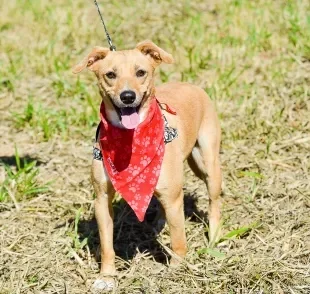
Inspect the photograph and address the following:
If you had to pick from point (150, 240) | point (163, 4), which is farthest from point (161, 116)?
point (163, 4)

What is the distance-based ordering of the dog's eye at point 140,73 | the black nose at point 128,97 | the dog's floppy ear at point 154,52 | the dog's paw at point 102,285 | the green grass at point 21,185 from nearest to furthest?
the black nose at point 128,97 < the dog's eye at point 140,73 < the dog's floppy ear at point 154,52 < the dog's paw at point 102,285 < the green grass at point 21,185

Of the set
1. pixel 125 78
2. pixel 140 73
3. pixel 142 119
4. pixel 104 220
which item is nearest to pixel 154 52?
pixel 140 73

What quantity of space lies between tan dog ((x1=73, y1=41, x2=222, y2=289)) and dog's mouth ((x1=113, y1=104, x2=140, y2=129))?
0.15 ft

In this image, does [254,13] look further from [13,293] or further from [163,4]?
[13,293]

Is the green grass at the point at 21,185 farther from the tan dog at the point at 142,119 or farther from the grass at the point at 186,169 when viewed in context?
the tan dog at the point at 142,119

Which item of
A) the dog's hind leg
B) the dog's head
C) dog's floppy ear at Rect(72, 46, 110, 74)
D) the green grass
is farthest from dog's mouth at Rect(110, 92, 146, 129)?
the green grass

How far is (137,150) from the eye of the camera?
5.30m

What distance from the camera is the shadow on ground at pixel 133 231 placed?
19.8ft

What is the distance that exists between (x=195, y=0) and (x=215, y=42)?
1.88 m

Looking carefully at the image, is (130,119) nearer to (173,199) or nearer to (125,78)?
(125,78)

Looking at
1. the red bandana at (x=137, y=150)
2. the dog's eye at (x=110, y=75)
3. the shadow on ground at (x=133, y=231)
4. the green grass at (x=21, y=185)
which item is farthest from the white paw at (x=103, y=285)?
the dog's eye at (x=110, y=75)

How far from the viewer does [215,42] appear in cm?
964

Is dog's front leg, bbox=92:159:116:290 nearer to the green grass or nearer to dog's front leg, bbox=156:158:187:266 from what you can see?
dog's front leg, bbox=156:158:187:266

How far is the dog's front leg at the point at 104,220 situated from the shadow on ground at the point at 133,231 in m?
0.38
